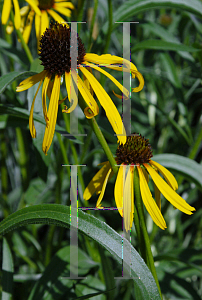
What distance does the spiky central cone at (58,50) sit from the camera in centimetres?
39

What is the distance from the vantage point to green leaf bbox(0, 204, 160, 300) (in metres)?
0.34

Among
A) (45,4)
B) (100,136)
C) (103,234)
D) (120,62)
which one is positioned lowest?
(103,234)

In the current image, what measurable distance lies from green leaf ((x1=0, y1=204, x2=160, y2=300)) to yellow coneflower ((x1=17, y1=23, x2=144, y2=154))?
8 centimetres

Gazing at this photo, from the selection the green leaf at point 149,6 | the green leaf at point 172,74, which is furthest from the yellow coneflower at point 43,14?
the green leaf at point 172,74

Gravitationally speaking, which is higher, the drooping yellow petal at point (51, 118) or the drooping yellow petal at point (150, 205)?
the drooping yellow petal at point (51, 118)

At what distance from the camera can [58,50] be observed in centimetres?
42

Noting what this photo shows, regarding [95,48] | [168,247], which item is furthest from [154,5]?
[168,247]

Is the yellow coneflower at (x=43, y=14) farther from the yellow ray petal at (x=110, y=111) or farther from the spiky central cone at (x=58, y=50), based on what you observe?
the yellow ray petal at (x=110, y=111)

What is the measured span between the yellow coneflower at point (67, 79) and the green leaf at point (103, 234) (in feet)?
0.26

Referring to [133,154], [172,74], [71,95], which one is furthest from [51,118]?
[172,74]

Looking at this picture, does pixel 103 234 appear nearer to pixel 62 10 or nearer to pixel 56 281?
pixel 56 281

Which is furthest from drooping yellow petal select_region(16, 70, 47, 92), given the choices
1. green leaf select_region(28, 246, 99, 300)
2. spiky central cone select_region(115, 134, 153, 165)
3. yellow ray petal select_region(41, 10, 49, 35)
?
green leaf select_region(28, 246, 99, 300)

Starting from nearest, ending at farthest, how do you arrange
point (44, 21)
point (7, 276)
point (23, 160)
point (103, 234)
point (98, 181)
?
1. point (103, 234)
2. point (98, 181)
3. point (7, 276)
4. point (44, 21)
5. point (23, 160)

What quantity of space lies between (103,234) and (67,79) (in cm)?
20
